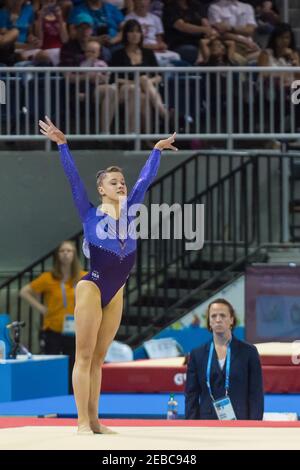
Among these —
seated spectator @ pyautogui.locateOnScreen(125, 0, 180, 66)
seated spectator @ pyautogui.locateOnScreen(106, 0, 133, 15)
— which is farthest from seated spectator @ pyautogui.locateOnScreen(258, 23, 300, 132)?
seated spectator @ pyautogui.locateOnScreen(106, 0, 133, 15)

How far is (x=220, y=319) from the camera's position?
25.9 ft

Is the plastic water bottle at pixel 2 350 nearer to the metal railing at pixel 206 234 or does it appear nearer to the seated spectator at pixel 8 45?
the metal railing at pixel 206 234

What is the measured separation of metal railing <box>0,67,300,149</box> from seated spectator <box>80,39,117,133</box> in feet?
0.04

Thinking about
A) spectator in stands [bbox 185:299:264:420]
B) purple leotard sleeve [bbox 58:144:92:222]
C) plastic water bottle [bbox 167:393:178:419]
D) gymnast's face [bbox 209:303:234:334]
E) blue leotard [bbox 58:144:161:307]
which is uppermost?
purple leotard sleeve [bbox 58:144:92:222]

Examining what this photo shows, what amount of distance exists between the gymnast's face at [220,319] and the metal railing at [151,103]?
255 inches

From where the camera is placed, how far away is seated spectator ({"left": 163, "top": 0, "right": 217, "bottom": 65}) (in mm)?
15297

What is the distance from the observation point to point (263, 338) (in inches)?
494

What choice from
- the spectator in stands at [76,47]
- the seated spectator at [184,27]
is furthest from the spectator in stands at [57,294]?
the seated spectator at [184,27]

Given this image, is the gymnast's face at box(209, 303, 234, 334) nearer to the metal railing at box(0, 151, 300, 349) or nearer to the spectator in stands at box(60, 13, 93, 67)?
the metal railing at box(0, 151, 300, 349)

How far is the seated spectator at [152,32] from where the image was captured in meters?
15.0

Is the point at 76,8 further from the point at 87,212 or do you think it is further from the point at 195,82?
the point at 87,212

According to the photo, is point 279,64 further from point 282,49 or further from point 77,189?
point 77,189

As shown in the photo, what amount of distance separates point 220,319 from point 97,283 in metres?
1.43

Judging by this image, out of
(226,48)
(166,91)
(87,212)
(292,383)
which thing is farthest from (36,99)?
(87,212)
